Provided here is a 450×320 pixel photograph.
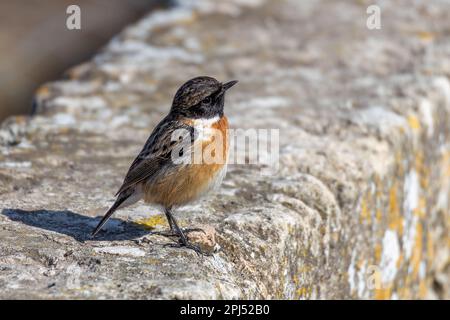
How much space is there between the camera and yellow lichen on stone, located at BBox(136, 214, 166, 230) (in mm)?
A: 5051

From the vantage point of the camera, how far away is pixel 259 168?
593cm

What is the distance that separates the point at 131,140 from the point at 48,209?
154cm

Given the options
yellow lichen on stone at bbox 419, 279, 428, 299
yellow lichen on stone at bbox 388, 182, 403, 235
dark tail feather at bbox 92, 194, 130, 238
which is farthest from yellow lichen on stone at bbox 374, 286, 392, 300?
dark tail feather at bbox 92, 194, 130, 238

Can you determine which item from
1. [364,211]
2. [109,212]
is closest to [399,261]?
[364,211]

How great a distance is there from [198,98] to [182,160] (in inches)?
22.7

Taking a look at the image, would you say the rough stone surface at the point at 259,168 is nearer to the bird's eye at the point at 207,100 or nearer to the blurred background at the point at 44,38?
the bird's eye at the point at 207,100

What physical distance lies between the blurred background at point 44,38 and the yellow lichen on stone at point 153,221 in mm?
4705

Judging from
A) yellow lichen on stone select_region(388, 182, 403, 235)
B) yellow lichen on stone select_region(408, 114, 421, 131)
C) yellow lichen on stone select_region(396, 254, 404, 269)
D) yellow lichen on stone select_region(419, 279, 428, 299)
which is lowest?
yellow lichen on stone select_region(419, 279, 428, 299)

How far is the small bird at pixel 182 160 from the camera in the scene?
4945mm

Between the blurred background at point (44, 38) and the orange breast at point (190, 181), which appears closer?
the orange breast at point (190, 181)

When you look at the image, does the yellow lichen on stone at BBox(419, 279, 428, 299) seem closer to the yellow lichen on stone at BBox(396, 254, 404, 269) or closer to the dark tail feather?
the yellow lichen on stone at BBox(396, 254, 404, 269)

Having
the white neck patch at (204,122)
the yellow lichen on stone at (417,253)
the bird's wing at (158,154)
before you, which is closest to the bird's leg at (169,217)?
the bird's wing at (158,154)

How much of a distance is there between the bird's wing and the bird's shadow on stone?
0.93 feet
